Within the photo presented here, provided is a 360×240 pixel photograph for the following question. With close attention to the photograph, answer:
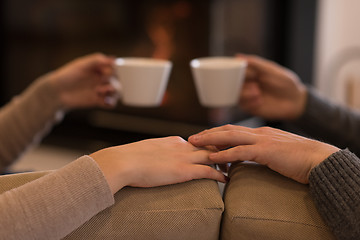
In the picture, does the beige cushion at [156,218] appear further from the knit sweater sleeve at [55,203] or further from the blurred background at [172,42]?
the blurred background at [172,42]

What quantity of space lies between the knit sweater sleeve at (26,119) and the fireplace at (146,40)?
1.10 metres

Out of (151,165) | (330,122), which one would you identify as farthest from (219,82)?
(151,165)

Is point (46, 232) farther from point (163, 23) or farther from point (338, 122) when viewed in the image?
point (163, 23)

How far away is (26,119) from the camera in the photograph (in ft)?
4.46

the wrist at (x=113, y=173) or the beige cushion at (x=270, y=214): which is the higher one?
the wrist at (x=113, y=173)

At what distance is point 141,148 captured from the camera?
0.69 metres

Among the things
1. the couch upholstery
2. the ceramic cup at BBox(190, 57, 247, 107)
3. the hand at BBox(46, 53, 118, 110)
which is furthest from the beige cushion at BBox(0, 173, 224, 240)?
the hand at BBox(46, 53, 118, 110)

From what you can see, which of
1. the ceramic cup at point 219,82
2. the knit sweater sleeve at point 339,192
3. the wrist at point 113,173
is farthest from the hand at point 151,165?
the ceramic cup at point 219,82

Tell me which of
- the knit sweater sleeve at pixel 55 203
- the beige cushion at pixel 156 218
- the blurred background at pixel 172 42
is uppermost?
the knit sweater sleeve at pixel 55 203

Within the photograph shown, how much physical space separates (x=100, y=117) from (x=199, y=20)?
0.90 m

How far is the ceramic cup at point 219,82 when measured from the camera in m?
1.16

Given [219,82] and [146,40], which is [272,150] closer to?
[219,82]

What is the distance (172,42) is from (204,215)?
1.86 metres

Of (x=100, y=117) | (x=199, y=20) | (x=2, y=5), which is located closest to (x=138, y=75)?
(x=199, y=20)
